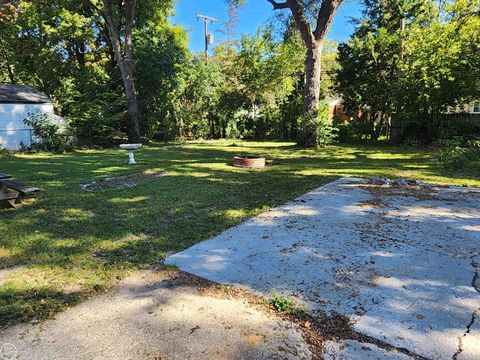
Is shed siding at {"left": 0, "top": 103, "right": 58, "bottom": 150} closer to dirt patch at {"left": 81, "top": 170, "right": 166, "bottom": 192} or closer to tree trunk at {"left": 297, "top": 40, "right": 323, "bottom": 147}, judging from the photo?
dirt patch at {"left": 81, "top": 170, "right": 166, "bottom": 192}

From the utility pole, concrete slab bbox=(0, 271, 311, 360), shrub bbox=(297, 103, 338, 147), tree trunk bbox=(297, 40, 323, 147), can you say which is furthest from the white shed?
concrete slab bbox=(0, 271, 311, 360)

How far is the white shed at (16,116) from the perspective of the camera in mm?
13938

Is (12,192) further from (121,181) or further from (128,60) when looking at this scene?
(128,60)

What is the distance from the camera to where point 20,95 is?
1493 cm

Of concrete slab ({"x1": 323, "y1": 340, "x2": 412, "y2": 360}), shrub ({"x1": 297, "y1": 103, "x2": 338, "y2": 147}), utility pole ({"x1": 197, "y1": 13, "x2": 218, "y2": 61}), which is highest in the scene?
utility pole ({"x1": 197, "y1": 13, "x2": 218, "y2": 61})

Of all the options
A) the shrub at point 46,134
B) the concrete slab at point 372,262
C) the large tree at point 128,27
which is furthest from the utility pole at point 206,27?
the concrete slab at point 372,262

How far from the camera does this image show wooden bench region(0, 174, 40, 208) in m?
4.82

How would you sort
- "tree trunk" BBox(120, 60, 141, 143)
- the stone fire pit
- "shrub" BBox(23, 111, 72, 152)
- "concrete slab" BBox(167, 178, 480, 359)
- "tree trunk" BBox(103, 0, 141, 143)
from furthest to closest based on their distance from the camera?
"tree trunk" BBox(120, 60, 141, 143)
"tree trunk" BBox(103, 0, 141, 143)
"shrub" BBox(23, 111, 72, 152)
the stone fire pit
"concrete slab" BBox(167, 178, 480, 359)

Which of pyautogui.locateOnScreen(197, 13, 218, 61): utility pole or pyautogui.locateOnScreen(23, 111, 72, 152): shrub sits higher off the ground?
pyautogui.locateOnScreen(197, 13, 218, 61): utility pole

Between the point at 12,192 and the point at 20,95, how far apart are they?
1235 centimetres

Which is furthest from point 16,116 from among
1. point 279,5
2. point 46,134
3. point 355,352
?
point 355,352

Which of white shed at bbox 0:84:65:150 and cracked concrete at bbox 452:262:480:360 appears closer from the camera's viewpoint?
cracked concrete at bbox 452:262:480:360

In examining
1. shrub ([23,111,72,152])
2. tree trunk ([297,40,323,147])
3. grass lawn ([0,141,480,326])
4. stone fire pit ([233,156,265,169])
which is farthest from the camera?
shrub ([23,111,72,152])

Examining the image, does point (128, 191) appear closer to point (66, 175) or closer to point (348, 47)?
point (66, 175)
